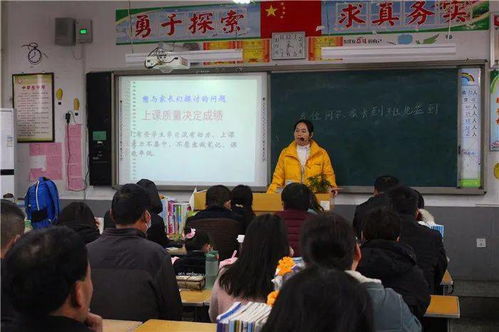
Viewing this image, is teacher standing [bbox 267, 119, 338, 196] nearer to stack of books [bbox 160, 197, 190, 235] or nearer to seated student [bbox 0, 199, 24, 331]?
stack of books [bbox 160, 197, 190, 235]

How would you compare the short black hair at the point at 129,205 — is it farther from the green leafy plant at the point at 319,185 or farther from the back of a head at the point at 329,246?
the green leafy plant at the point at 319,185

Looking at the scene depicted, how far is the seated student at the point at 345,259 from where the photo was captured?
1.88 m

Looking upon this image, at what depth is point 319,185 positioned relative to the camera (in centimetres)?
568

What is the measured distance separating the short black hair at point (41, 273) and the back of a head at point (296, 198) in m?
2.51

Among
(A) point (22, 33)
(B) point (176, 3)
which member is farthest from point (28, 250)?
(A) point (22, 33)

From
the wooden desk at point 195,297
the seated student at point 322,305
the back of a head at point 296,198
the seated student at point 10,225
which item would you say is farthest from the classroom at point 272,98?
the seated student at point 322,305

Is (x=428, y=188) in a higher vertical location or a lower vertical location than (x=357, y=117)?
lower

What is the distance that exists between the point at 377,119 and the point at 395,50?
2.94ft

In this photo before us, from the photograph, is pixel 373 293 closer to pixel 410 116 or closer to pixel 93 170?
pixel 410 116

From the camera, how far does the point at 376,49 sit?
533 centimetres

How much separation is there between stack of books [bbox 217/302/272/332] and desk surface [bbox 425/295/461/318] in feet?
4.78

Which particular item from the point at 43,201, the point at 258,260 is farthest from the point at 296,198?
the point at 43,201

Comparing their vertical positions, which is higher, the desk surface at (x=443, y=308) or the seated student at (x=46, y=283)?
the seated student at (x=46, y=283)

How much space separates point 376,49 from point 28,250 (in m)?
4.51
